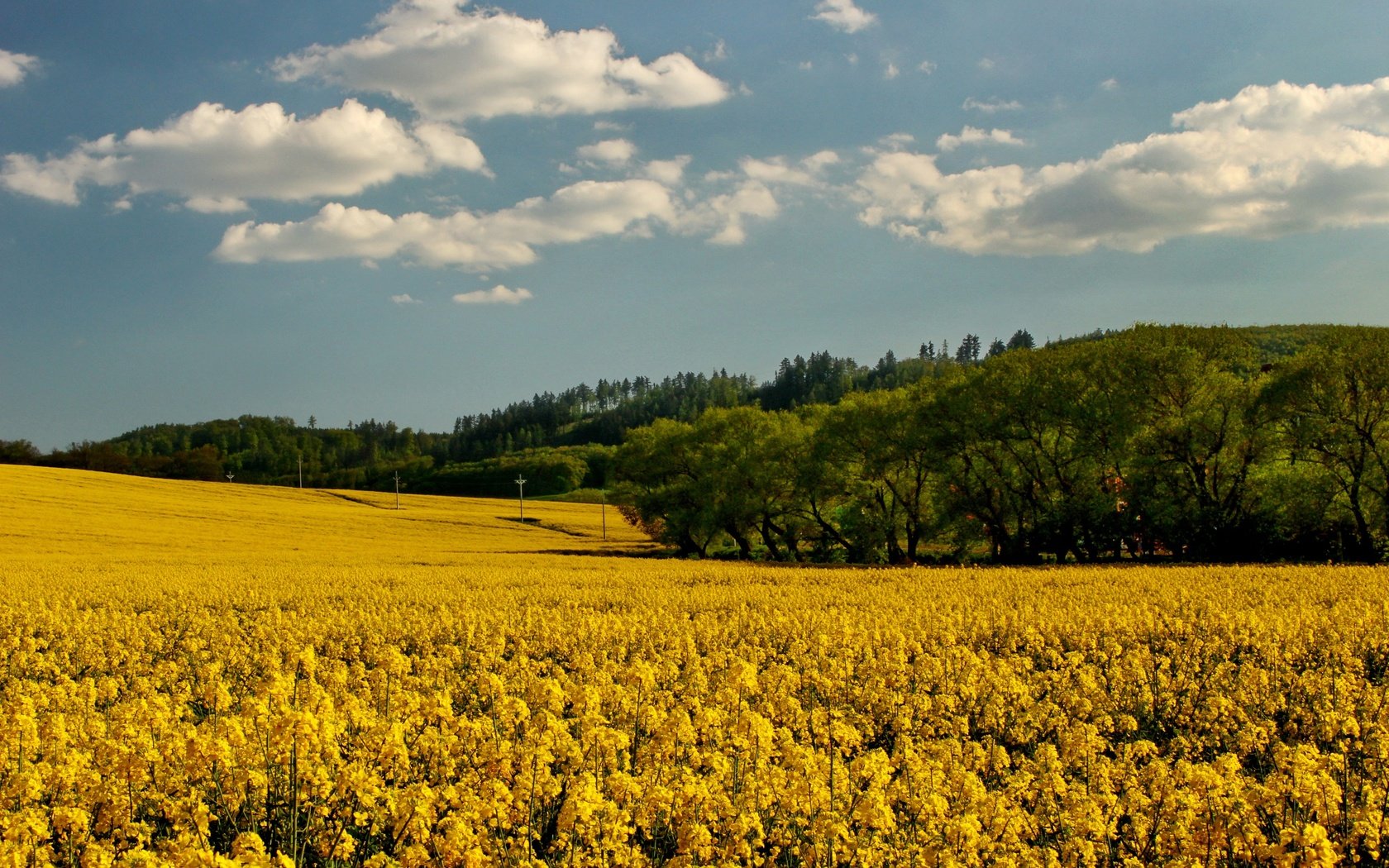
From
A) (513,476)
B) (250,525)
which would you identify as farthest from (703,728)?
(513,476)

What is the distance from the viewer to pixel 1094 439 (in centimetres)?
4284

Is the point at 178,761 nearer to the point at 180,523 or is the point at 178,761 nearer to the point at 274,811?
the point at 274,811

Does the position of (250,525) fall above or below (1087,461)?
below

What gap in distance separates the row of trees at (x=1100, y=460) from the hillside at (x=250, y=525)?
2032 cm

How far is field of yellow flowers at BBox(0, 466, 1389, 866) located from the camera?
6137 mm

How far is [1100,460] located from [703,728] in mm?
39440

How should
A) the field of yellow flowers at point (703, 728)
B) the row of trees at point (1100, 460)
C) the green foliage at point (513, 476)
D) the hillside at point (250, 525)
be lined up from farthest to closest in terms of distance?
the green foliage at point (513, 476), the hillside at point (250, 525), the row of trees at point (1100, 460), the field of yellow flowers at point (703, 728)

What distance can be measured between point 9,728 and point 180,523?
5788 cm

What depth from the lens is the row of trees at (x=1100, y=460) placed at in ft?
125

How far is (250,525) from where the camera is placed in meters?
61.2

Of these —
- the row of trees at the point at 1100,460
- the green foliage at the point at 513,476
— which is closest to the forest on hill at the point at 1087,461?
the row of trees at the point at 1100,460

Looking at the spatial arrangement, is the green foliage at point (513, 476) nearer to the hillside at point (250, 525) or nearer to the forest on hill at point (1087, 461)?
the hillside at point (250, 525)

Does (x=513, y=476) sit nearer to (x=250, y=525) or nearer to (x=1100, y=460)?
(x=250, y=525)

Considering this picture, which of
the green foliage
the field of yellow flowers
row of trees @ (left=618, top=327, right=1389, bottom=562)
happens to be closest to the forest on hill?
row of trees @ (left=618, top=327, right=1389, bottom=562)
